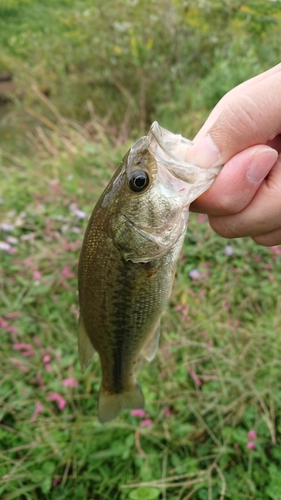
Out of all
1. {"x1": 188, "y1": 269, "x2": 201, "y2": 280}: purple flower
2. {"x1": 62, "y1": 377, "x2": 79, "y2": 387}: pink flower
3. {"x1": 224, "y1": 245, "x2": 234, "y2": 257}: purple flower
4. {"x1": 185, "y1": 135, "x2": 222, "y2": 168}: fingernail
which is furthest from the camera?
{"x1": 224, "y1": 245, "x2": 234, "y2": 257}: purple flower

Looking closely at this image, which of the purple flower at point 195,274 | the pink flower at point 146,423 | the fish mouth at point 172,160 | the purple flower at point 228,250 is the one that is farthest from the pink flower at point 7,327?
the fish mouth at point 172,160

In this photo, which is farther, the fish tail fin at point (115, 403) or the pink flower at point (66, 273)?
the pink flower at point (66, 273)

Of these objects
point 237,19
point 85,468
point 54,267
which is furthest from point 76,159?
point 85,468

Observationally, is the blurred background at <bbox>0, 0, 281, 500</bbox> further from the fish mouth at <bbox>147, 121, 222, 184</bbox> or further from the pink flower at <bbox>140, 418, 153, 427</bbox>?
the fish mouth at <bbox>147, 121, 222, 184</bbox>

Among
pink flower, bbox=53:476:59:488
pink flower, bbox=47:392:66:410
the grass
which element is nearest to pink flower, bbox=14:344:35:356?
the grass

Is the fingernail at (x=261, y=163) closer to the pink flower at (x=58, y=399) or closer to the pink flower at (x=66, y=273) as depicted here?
the pink flower at (x=58, y=399)

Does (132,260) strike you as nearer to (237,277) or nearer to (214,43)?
(237,277)
